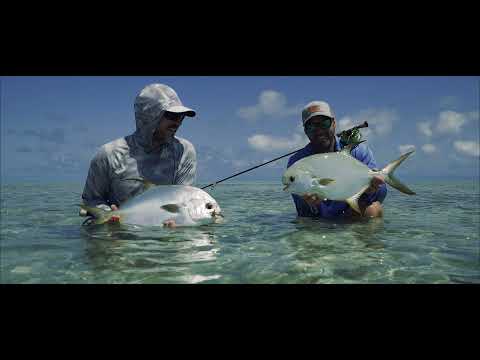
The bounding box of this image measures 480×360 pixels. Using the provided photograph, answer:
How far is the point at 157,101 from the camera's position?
4762mm

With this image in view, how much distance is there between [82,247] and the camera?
4.16 meters

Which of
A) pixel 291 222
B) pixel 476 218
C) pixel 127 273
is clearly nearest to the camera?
pixel 127 273

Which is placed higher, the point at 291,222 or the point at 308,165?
the point at 308,165

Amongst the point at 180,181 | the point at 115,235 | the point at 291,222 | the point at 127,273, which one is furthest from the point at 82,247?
the point at 291,222

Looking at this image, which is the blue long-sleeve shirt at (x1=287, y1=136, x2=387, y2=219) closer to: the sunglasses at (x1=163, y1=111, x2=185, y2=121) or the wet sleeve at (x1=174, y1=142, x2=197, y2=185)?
the wet sleeve at (x1=174, y1=142, x2=197, y2=185)

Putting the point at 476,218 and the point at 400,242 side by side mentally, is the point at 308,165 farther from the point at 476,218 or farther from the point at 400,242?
the point at 476,218

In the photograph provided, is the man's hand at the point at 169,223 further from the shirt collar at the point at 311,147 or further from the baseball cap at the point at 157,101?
the shirt collar at the point at 311,147

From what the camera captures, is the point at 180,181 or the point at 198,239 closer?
the point at 198,239

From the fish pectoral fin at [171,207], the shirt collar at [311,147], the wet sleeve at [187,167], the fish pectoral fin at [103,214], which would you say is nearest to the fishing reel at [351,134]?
the shirt collar at [311,147]

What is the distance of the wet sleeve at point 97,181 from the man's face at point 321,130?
2767 millimetres

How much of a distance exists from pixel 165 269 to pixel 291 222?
122 inches

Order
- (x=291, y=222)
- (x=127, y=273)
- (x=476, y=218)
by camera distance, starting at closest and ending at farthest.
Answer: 1. (x=127, y=273)
2. (x=291, y=222)
3. (x=476, y=218)

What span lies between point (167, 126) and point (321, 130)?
2.11 m

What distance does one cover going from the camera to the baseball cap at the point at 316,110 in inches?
206
